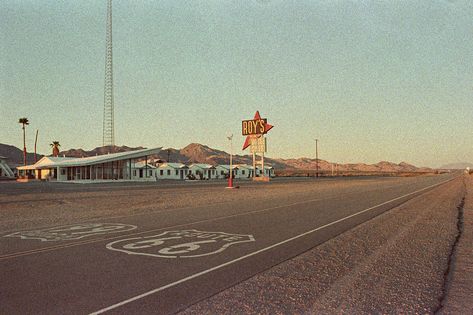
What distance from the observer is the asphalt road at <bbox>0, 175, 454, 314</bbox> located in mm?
5766

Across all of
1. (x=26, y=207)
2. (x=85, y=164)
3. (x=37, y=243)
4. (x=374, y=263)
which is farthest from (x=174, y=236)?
(x=85, y=164)

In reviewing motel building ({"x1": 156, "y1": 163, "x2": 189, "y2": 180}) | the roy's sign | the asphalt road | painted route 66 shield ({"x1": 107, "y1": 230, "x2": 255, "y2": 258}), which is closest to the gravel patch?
the asphalt road

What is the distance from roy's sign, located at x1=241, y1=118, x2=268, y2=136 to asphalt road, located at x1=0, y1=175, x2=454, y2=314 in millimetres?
58830

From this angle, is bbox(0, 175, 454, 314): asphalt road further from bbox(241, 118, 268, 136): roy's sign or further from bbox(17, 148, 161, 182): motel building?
bbox(241, 118, 268, 136): roy's sign

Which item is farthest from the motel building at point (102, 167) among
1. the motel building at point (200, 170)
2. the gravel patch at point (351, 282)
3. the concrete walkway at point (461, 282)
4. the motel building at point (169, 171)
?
the concrete walkway at point (461, 282)

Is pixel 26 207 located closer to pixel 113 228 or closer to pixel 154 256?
pixel 113 228

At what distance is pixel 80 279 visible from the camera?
6.80 meters

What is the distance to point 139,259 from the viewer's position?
27.5 ft

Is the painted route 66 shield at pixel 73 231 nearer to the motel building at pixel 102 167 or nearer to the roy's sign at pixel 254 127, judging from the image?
the motel building at pixel 102 167

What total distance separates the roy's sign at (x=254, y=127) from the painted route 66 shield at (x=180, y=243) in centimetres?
6213

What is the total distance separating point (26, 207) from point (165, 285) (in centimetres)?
1878

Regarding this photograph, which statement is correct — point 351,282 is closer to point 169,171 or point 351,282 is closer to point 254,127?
point 254,127

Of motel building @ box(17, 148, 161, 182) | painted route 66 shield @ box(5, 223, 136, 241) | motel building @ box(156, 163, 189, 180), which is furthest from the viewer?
motel building @ box(156, 163, 189, 180)

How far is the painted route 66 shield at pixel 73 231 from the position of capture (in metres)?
11.6
